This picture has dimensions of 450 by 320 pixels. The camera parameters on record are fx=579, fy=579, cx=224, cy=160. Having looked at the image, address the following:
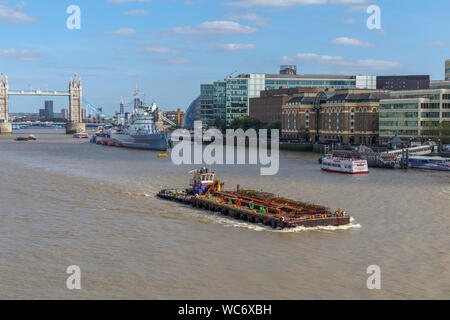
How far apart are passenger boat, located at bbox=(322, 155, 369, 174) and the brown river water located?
15.5 m

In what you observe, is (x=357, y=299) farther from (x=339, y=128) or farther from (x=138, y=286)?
(x=339, y=128)

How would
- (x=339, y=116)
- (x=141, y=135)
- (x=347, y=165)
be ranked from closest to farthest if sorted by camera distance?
1. (x=347, y=165)
2. (x=339, y=116)
3. (x=141, y=135)

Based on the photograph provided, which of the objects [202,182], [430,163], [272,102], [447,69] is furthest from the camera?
[272,102]

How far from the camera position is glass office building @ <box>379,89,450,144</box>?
93188 millimetres

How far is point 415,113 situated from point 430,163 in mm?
24964

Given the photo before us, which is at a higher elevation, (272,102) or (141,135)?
(272,102)

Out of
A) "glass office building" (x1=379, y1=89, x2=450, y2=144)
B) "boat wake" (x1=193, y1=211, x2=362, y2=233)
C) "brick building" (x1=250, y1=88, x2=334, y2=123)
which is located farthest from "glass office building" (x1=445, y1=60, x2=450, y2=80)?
"boat wake" (x1=193, y1=211, x2=362, y2=233)

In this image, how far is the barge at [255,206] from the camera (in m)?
32.5

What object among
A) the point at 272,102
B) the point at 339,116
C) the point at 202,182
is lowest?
the point at 202,182

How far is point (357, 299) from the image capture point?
68.8 ft

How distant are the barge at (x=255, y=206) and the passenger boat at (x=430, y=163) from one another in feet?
121

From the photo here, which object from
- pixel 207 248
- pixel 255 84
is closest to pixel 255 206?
pixel 207 248

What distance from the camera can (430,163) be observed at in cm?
7188

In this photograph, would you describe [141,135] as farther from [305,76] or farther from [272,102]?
[305,76]
